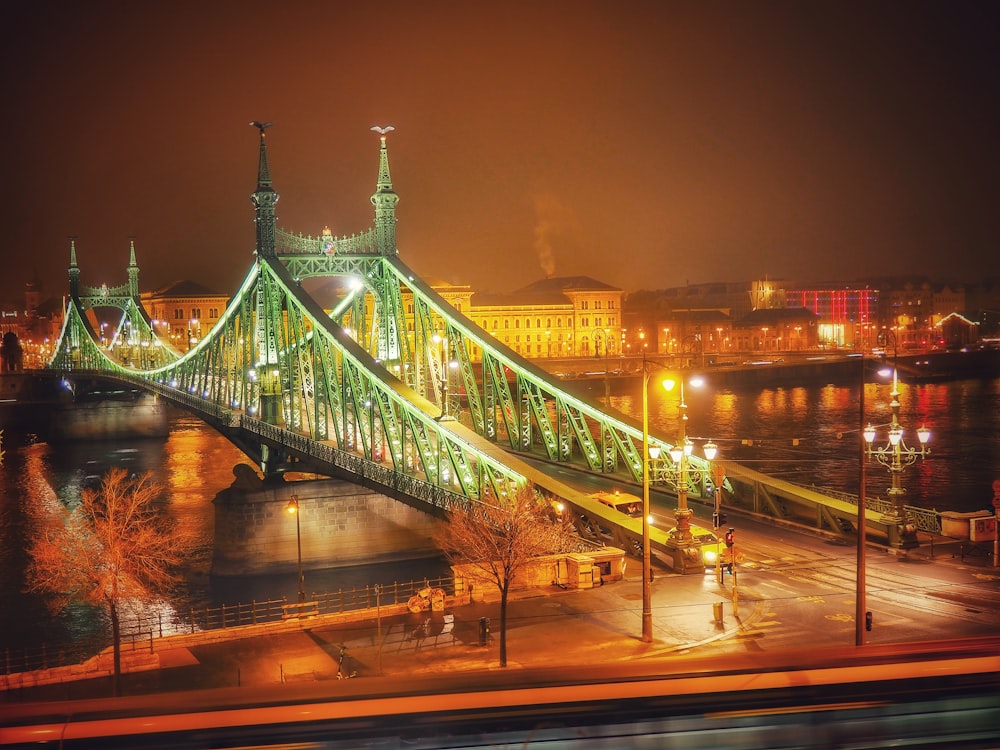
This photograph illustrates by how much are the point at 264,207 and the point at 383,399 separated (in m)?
14.3

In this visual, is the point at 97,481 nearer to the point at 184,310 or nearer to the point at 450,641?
the point at 450,641

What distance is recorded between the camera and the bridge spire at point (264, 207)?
5041 centimetres

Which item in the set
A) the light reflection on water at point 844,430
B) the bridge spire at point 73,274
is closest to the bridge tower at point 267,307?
the light reflection on water at point 844,430

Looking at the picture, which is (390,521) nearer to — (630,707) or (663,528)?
(663,528)

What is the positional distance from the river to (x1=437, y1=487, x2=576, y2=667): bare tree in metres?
7.34

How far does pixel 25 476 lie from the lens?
74.7 meters

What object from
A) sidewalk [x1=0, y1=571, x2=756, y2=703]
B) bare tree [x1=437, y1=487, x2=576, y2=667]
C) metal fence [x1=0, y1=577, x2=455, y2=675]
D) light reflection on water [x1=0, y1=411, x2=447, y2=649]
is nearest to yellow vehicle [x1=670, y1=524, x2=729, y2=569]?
sidewalk [x1=0, y1=571, x2=756, y2=703]

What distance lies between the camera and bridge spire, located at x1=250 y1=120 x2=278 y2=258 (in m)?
50.4

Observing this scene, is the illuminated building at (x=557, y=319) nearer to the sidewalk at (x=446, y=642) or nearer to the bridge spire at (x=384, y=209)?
the bridge spire at (x=384, y=209)

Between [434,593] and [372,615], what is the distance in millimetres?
1608

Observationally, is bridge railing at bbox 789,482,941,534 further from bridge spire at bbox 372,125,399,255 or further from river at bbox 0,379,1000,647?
bridge spire at bbox 372,125,399,255

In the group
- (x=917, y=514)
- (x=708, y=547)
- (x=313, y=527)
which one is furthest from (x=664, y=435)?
(x=313, y=527)

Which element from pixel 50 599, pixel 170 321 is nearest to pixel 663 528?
pixel 50 599

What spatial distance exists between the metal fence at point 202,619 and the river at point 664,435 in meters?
1.45
